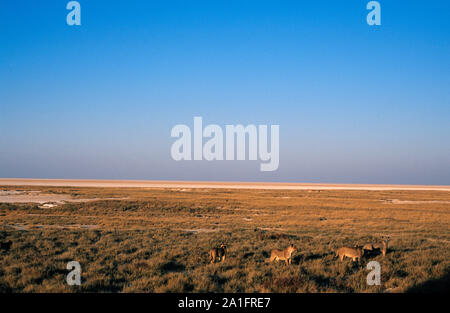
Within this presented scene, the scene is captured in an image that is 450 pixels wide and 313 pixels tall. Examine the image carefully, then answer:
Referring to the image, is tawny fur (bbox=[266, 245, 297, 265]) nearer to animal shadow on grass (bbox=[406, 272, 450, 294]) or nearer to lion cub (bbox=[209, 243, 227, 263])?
lion cub (bbox=[209, 243, 227, 263])

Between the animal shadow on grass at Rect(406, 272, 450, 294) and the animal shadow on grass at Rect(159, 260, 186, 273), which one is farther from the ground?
the animal shadow on grass at Rect(406, 272, 450, 294)

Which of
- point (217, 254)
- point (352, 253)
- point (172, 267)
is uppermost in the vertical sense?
point (352, 253)

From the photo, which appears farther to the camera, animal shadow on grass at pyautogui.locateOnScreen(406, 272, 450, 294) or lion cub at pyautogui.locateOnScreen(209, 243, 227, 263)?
lion cub at pyautogui.locateOnScreen(209, 243, 227, 263)

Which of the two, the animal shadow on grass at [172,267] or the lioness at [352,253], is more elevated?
the lioness at [352,253]

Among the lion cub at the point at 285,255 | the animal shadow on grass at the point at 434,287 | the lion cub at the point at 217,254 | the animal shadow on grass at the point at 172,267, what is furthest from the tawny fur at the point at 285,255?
the animal shadow on grass at the point at 434,287

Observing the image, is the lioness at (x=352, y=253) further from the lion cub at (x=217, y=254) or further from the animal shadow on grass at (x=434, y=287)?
the lion cub at (x=217, y=254)

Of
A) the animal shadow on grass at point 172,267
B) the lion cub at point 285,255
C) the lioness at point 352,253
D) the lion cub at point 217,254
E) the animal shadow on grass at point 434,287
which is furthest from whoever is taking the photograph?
the lion cub at point 217,254

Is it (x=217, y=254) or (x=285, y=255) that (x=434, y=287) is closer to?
(x=285, y=255)

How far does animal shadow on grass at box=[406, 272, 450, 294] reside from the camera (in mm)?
6940

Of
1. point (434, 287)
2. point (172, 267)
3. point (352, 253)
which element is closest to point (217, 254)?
point (172, 267)

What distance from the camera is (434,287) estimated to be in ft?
23.6

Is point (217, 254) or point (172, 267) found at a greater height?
point (217, 254)

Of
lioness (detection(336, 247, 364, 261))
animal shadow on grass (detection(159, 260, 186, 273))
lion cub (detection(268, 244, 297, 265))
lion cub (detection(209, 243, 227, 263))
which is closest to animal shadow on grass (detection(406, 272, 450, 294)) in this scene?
lioness (detection(336, 247, 364, 261))

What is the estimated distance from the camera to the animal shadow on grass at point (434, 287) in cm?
694
